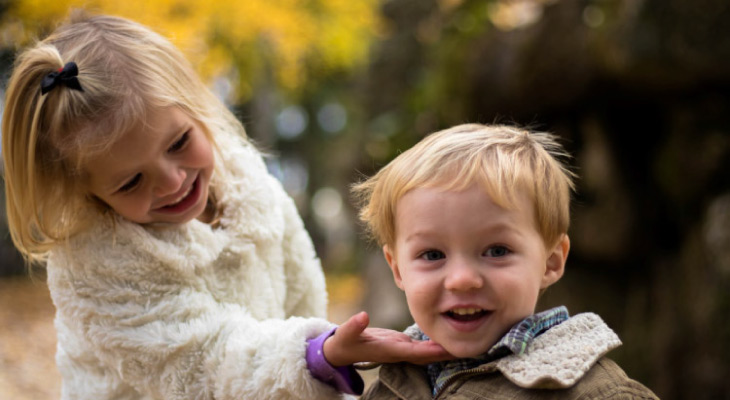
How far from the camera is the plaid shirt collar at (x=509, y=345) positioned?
1.44 m

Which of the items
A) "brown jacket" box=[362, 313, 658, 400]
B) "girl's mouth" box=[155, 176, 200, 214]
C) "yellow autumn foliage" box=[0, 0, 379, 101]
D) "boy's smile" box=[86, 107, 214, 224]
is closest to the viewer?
"brown jacket" box=[362, 313, 658, 400]

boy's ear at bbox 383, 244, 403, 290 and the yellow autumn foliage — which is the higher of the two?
the yellow autumn foliage

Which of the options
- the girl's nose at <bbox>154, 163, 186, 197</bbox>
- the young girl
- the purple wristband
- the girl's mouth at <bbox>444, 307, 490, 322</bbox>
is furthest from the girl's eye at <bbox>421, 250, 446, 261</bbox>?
the girl's nose at <bbox>154, 163, 186, 197</bbox>

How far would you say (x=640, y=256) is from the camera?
534 cm

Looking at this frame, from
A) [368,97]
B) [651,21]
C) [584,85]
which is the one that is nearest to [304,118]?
[368,97]

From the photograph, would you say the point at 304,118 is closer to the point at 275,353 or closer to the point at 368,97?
the point at 368,97

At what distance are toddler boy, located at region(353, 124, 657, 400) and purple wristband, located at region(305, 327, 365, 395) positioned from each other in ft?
0.57

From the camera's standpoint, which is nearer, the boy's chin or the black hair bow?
the boy's chin

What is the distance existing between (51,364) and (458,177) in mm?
5898

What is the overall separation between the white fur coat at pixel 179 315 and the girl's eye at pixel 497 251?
1.73 ft

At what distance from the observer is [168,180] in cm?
184

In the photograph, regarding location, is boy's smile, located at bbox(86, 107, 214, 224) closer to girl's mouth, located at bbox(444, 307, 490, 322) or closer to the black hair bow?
the black hair bow

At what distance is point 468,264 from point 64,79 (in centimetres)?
111

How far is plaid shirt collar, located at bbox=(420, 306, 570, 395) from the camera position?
4.73 ft
